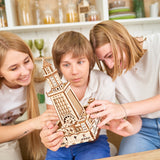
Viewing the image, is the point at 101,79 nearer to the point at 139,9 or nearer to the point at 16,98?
the point at 16,98

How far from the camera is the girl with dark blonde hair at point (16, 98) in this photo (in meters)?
0.83

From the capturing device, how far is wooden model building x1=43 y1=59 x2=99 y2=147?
64cm

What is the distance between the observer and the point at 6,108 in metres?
1.02

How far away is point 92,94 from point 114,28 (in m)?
0.37

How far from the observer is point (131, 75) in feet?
3.38

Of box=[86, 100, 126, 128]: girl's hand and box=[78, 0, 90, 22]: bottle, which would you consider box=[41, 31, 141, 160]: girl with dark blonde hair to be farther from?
box=[78, 0, 90, 22]: bottle

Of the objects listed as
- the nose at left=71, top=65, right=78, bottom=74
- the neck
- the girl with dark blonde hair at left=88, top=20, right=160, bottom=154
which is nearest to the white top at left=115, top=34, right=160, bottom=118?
the girl with dark blonde hair at left=88, top=20, right=160, bottom=154

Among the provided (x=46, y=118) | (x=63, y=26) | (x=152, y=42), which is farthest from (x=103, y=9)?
(x=46, y=118)

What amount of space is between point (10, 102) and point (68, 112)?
0.53 metres

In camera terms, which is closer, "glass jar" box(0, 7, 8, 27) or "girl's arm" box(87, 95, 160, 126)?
"girl's arm" box(87, 95, 160, 126)

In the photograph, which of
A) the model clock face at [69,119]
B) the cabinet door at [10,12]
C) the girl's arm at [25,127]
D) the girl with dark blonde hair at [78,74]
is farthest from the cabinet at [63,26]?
the model clock face at [69,119]

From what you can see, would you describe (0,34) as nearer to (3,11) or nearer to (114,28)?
(114,28)

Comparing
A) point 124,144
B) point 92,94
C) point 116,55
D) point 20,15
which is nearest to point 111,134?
point 124,144

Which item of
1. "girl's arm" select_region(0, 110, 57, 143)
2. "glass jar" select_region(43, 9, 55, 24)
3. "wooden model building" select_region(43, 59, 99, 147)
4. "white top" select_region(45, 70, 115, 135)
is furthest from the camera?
"glass jar" select_region(43, 9, 55, 24)
